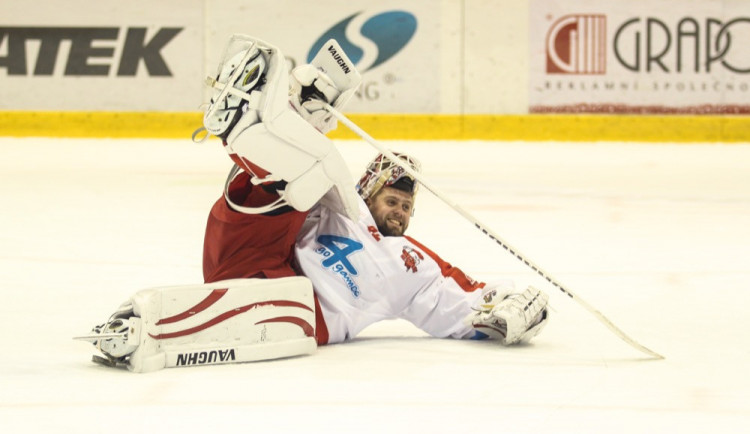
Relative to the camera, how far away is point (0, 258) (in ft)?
12.5

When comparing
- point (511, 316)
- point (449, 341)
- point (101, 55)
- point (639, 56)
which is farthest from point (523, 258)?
point (101, 55)

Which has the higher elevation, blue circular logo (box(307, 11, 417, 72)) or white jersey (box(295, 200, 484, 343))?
blue circular logo (box(307, 11, 417, 72))

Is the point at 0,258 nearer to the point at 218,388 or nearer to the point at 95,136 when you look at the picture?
the point at 218,388

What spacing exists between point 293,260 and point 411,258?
266mm

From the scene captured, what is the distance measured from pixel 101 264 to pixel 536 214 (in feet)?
6.82

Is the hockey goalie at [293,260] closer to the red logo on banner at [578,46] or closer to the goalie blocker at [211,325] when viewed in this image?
the goalie blocker at [211,325]

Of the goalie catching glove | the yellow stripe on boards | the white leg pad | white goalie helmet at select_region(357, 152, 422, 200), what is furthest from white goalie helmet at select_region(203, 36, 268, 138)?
the yellow stripe on boards

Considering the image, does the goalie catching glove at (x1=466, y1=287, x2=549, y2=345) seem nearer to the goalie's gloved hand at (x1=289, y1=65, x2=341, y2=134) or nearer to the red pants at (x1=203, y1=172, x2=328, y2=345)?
the red pants at (x1=203, y1=172, x2=328, y2=345)

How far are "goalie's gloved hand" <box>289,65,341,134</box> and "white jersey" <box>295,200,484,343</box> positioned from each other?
0.71 feet

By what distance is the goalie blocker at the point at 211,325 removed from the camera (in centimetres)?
228

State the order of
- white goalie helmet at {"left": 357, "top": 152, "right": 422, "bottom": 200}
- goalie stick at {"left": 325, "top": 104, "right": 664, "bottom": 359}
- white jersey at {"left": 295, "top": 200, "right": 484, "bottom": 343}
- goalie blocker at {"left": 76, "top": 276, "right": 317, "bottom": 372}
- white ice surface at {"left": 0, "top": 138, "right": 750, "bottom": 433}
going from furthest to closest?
white goalie helmet at {"left": 357, "top": 152, "right": 422, "bottom": 200}
white jersey at {"left": 295, "top": 200, "right": 484, "bottom": 343}
goalie stick at {"left": 325, "top": 104, "right": 664, "bottom": 359}
goalie blocker at {"left": 76, "top": 276, "right": 317, "bottom": 372}
white ice surface at {"left": 0, "top": 138, "right": 750, "bottom": 433}

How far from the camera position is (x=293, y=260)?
2.67 m

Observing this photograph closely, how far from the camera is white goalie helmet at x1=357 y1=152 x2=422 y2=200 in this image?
2785mm

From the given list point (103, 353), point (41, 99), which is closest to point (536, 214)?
point (103, 353)
